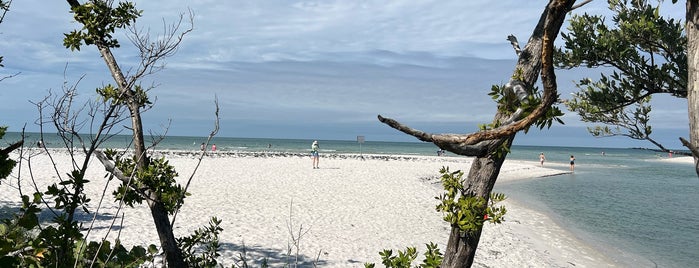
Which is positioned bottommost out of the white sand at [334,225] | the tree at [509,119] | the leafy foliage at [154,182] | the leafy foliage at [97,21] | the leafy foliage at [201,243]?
the white sand at [334,225]

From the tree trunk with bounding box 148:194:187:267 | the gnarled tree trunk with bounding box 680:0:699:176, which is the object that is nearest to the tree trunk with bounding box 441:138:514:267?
the gnarled tree trunk with bounding box 680:0:699:176

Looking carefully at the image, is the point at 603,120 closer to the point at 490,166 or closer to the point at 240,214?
the point at 490,166

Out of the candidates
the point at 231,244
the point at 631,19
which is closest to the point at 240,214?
the point at 231,244

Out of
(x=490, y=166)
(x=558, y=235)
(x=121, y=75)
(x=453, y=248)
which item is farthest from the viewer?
A: (x=558, y=235)

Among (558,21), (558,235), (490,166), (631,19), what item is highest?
(631,19)

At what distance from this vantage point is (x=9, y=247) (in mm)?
2105

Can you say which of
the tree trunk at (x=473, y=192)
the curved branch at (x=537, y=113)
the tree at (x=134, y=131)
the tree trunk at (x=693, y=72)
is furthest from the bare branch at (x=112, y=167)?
the tree trunk at (x=693, y=72)

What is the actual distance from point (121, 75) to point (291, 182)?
63.1 feet

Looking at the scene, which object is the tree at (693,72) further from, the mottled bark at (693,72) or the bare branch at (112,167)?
the bare branch at (112,167)

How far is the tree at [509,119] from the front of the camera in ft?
5.24

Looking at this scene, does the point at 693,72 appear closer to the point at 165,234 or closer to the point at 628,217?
the point at 165,234

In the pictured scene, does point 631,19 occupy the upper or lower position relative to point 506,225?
upper

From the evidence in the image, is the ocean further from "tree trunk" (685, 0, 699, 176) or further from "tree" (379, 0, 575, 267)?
"tree trunk" (685, 0, 699, 176)

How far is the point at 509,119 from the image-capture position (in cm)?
178
